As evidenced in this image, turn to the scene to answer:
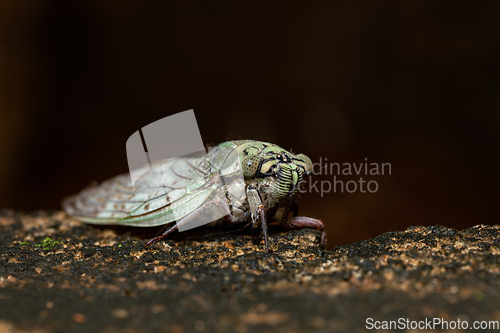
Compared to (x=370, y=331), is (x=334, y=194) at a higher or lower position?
lower

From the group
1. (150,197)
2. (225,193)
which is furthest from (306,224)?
(150,197)

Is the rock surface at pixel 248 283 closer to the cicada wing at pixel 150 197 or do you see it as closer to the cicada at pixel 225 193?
the cicada at pixel 225 193

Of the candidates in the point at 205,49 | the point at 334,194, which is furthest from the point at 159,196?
the point at 205,49

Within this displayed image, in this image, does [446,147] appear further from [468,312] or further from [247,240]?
[468,312]

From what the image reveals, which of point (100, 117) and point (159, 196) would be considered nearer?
point (159, 196)

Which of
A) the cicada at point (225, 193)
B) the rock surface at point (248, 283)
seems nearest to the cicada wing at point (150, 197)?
the cicada at point (225, 193)

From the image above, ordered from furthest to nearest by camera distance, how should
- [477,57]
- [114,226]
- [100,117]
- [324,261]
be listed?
[100,117], [477,57], [114,226], [324,261]

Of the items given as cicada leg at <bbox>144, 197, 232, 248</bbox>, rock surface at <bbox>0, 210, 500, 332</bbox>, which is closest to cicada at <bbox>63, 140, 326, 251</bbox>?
cicada leg at <bbox>144, 197, 232, 248</bbox>
